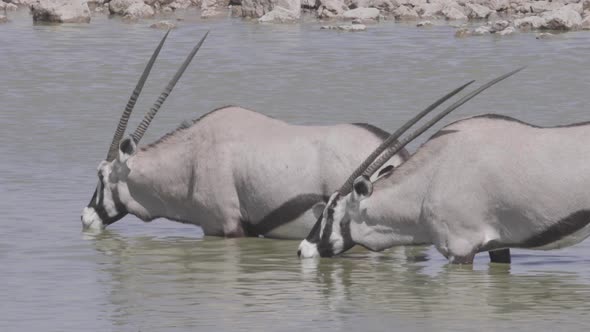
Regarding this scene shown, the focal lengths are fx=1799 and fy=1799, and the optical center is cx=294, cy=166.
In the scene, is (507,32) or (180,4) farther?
(180,4)

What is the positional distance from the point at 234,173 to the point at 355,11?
28.1 meters

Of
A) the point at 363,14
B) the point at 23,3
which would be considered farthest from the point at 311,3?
the point at 23,3

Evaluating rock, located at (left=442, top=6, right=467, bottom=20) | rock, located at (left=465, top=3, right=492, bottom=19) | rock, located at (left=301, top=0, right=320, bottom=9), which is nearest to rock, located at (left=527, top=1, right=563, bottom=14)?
rock, located at (left=465, top=3, right=492, bottom=19)

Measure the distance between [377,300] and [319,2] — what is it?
32492mm

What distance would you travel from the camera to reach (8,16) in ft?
140

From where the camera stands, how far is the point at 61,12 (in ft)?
130

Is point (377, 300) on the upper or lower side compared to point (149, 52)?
upper

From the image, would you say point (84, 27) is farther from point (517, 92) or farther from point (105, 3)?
point (517, 92)

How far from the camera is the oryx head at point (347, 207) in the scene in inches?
470

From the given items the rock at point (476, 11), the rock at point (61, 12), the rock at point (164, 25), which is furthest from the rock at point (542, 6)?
the rock at point (61, 12)

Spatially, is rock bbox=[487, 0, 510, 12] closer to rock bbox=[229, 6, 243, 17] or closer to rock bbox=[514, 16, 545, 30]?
rock bbox=[229, 6, 243, 17]

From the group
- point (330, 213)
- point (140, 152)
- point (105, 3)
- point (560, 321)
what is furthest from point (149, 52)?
point (560, 321)

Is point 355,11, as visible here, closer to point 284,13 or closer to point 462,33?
point 284,13

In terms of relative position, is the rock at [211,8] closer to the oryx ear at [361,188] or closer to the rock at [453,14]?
the rock at [453,14]
